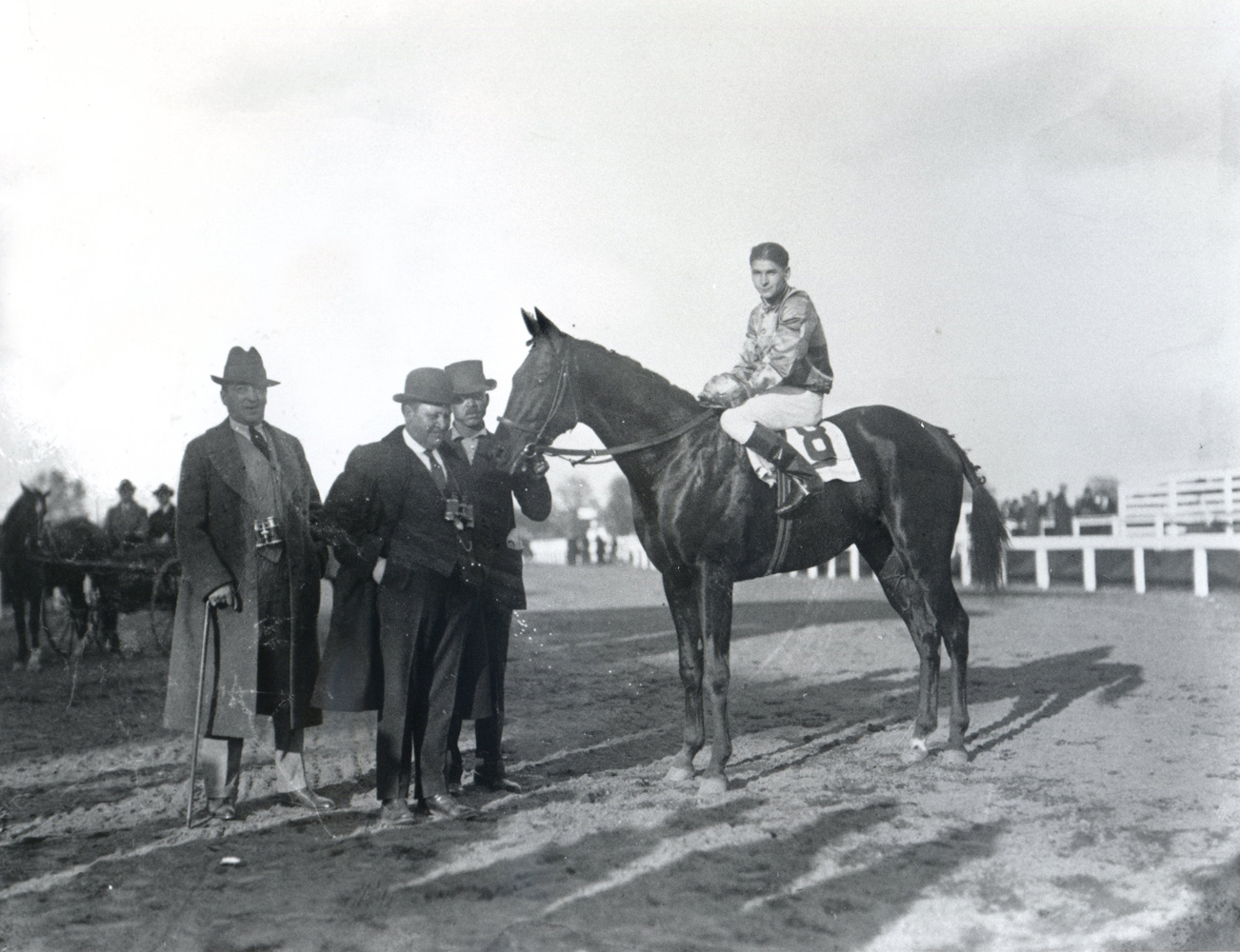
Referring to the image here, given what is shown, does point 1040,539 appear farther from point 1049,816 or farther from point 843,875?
point 843,875

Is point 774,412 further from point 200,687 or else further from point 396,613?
point 200,687

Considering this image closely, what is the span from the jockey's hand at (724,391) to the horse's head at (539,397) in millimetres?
776

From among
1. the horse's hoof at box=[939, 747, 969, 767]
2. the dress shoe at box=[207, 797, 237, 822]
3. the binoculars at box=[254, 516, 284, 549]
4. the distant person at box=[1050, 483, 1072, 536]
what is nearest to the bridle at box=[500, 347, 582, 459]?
the binoculars at box=[254, 516, 284, 549]

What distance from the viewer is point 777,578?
845 inches

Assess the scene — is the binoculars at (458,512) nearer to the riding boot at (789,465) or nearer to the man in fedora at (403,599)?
the man in fedora at (403,599)

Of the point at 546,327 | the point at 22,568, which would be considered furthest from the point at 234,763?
the point at 22,568

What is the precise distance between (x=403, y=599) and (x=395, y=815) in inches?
37.4

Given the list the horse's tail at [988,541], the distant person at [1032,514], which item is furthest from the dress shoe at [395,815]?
the distant person at [1032,514]

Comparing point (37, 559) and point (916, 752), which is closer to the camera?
point (916, 752)

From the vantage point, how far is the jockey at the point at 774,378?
18.2 ft

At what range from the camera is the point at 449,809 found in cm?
465

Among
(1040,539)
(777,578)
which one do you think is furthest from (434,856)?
(777,578)

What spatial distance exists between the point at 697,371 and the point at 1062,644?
547 cm

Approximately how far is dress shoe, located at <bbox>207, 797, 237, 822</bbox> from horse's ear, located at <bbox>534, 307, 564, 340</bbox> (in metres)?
2.66
